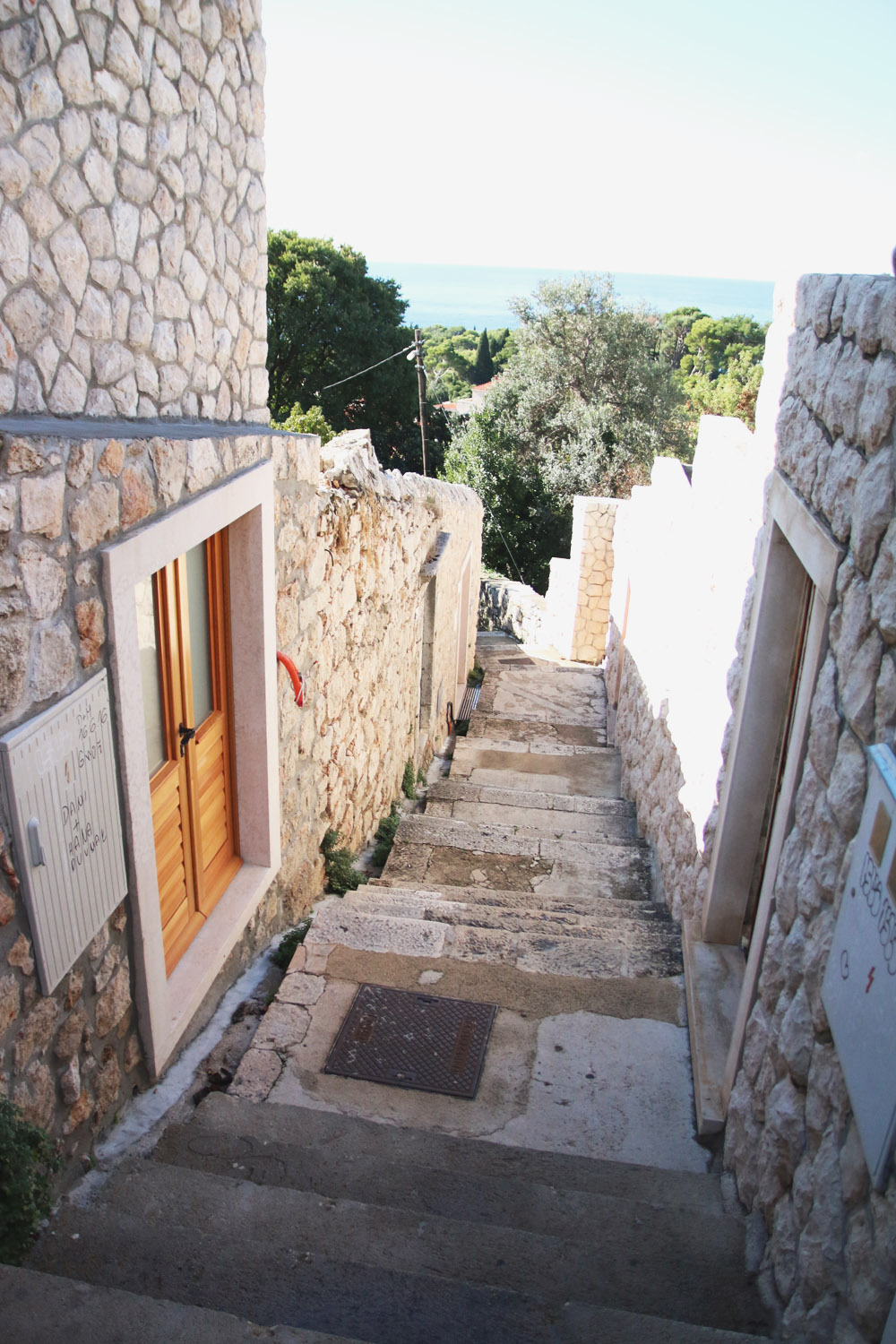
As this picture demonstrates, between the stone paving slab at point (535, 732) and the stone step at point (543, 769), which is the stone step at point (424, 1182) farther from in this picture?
the stone paving slab at point (535, 732)

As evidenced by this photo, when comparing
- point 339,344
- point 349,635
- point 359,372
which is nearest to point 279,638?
point 349,635

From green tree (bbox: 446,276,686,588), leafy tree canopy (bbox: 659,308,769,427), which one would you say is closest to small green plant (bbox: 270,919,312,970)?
green tree (bbox: 446,276,686,588)

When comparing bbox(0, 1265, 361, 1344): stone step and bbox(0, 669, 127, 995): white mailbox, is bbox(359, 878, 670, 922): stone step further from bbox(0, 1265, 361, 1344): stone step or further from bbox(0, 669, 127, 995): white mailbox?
bbox(0, 1265, 361, 1344): stone step

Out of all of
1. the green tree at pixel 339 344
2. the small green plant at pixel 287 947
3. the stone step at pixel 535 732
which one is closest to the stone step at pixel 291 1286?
the small green plant at pixel 287 947

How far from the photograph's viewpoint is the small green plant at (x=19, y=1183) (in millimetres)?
2254

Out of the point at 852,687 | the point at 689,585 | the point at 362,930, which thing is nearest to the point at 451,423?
the point at 689,585

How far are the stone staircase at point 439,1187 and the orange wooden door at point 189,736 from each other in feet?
2.09

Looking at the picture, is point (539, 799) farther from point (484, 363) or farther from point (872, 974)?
point (484, 363)

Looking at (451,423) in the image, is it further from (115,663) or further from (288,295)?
(115,663)

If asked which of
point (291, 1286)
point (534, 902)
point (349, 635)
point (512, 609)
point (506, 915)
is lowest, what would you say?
point (512, 609)

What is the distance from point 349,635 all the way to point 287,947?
7.07 ft

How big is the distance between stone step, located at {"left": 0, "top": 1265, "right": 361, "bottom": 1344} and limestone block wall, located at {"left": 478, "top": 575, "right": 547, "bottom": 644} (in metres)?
16.2

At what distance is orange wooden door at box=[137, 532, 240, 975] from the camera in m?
3.67

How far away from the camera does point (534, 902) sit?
617 cm
